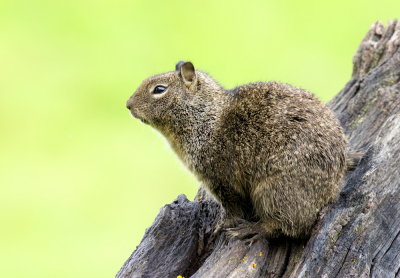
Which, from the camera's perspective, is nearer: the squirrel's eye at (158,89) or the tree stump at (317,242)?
the tree stump at (317,242)

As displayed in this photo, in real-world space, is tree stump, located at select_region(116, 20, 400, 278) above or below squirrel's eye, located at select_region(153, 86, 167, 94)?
below

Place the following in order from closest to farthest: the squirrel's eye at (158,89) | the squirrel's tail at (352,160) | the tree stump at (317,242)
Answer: the tree stump at (317,242) < the squirrel's tail at (352,160) < the squirrel's eye at (158,89)

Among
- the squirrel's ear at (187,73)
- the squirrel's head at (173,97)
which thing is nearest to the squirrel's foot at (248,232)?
the squirrel's head at (173,97)

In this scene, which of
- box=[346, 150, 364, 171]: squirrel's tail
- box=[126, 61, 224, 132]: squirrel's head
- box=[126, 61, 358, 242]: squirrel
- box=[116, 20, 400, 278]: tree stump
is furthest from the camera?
box=[126, 61, 224, 132]: squirrel's head

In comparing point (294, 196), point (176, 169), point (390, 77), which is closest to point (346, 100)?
point (390, 77)

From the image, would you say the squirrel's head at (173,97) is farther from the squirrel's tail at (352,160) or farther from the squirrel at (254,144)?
the squirrel's tail at (352,160)

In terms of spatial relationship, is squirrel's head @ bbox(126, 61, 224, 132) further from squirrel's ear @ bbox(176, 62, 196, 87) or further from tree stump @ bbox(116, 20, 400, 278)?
tree stump @ bbox(116, 20, 400, 278)

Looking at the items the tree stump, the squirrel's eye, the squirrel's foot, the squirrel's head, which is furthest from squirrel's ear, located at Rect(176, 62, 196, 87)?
the squirrel's foot

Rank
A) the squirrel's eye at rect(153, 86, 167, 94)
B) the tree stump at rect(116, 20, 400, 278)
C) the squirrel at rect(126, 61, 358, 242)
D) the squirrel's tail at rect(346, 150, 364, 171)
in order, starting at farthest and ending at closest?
the squirrel's eye at rect(153, 86, 167, 94) → the squirrel's tail at rect(346, 150, 364, 171) → the squirrel at rect(126, 61, 358, 242) → the tree stump at rect(116, 20, 400, 278)

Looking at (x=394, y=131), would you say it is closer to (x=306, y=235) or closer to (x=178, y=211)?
(x=306, y=235)
